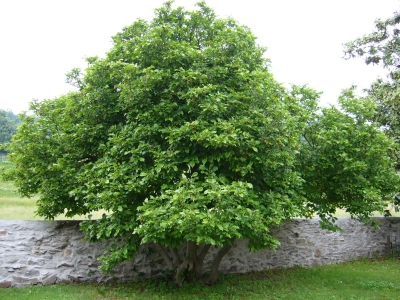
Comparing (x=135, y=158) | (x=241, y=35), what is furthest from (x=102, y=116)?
(x=241, y=35)

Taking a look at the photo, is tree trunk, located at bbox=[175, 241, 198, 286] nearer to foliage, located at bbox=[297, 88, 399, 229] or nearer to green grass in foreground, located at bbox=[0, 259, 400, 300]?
green grass in foreground, located at bbox=[0, 259, 400, 300]

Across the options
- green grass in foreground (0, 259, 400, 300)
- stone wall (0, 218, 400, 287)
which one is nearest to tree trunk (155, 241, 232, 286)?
green grass in foreground (0, 259, 400, 300)

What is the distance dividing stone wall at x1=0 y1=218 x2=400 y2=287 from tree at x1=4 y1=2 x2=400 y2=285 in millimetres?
955

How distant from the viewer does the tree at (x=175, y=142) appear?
19.3ft

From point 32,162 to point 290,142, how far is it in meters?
5.42

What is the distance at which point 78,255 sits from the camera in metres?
8.66

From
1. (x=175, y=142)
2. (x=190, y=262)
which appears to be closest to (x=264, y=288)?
(x=190, y=262)

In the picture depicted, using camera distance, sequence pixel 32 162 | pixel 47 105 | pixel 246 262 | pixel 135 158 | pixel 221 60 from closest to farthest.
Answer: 1. pixel 135 158
2. pixel 221 60
3. pixel 32 162
4. pixel 47 105
5. pixel 246 262

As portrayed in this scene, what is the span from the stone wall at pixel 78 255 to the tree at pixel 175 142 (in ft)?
3.13

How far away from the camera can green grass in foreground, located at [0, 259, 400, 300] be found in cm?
782

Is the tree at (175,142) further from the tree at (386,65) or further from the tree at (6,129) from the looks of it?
the tree at (6,129)

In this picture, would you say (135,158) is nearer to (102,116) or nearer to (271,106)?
(102,116)

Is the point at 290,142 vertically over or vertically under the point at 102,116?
under

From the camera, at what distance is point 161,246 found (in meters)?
8.47
